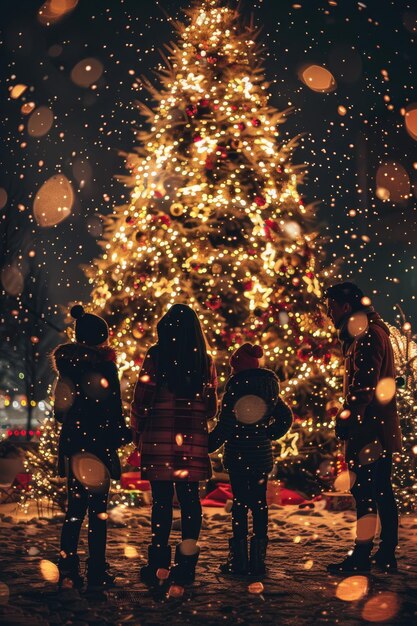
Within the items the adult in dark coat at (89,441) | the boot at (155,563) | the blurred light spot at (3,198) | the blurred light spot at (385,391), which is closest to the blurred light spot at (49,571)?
the adult in dark coat at (89,441)

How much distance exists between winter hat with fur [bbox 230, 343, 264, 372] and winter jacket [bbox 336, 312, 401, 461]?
71 cm

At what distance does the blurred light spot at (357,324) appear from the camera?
6.47 m

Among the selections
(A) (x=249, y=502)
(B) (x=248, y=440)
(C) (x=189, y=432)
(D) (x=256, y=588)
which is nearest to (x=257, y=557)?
(A) (x=249, y=502)

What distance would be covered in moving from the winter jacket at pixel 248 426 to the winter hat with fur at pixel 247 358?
0.05m

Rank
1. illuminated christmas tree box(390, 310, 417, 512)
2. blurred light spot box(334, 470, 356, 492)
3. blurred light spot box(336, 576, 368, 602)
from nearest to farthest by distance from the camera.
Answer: blurred light spot box(336, 576, 368, 602) → illuminated christmas tree box(390, 310, 417, 512) → blurred light spot box(334, 470, 356, 492)

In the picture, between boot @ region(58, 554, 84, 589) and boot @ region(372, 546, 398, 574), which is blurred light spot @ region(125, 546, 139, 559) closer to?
boot @ region(58, 554, 84, 589)

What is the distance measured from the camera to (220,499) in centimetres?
1091

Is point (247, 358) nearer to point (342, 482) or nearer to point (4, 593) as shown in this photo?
point (4, 593)

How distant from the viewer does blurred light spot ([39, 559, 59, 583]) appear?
19.7 feet

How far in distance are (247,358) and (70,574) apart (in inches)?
80.4

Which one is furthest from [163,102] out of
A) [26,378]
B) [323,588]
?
[26,378]

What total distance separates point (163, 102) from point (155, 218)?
1.67 meters

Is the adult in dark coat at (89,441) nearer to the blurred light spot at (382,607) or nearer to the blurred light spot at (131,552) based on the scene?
the blurred light spot at (131,552)

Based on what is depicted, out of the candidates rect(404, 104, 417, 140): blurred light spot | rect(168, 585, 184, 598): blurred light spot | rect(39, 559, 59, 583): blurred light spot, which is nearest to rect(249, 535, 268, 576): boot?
rect(168, 585, 184, 598): blurred light spot
